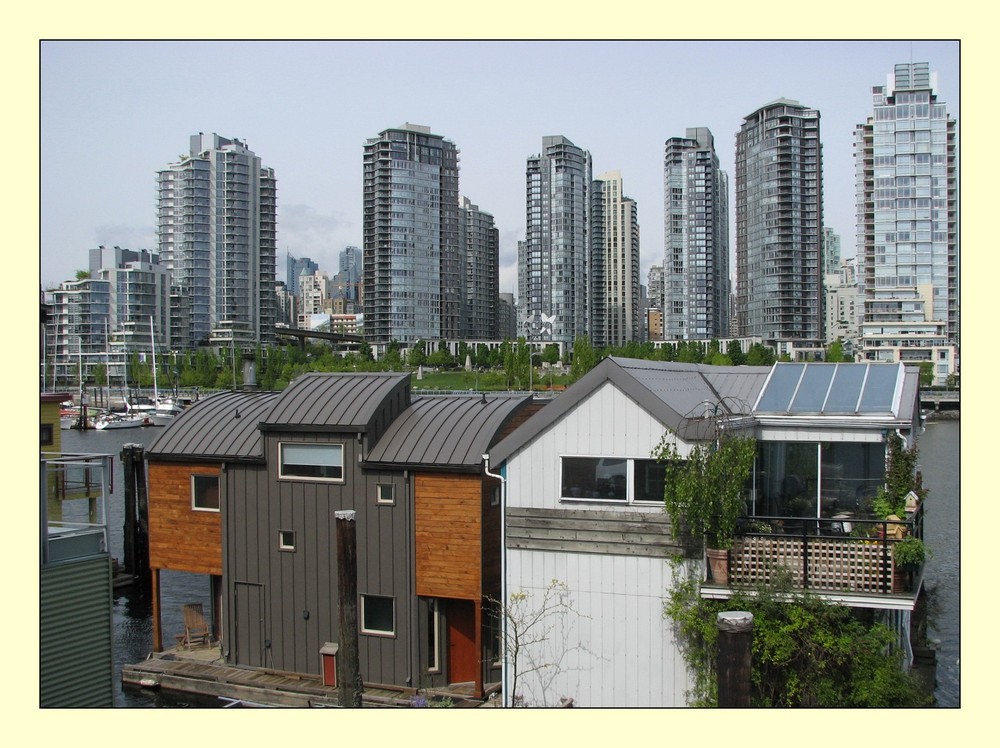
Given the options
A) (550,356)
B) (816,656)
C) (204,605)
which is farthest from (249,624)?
(550,356)

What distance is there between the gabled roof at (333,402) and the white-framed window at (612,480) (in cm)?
470

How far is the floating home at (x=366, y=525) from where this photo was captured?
18359 mm

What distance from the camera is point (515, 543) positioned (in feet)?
53.1

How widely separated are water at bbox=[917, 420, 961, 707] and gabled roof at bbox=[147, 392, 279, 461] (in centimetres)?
1315

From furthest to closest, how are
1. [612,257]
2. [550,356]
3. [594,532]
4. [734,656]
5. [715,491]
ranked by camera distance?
[612,257] < [550,356] < [594,532] < [715,491] < [734,656]

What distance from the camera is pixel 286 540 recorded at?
19828 mm

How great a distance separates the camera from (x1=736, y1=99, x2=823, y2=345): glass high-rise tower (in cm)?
14350

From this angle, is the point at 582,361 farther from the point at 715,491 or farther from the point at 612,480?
the point at 715,491

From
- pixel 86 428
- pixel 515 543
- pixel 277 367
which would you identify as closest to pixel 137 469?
pixel 515 543

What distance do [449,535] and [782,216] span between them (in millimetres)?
137666

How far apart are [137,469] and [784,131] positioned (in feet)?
417

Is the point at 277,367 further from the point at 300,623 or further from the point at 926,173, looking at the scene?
the point at 300,623

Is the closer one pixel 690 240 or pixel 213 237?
pixel 690 240

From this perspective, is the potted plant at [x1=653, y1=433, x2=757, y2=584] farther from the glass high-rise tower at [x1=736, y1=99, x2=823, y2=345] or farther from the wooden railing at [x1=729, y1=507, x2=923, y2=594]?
the glass high-rise tower at [x1=736, y1=99, x2=823, y2=345]
